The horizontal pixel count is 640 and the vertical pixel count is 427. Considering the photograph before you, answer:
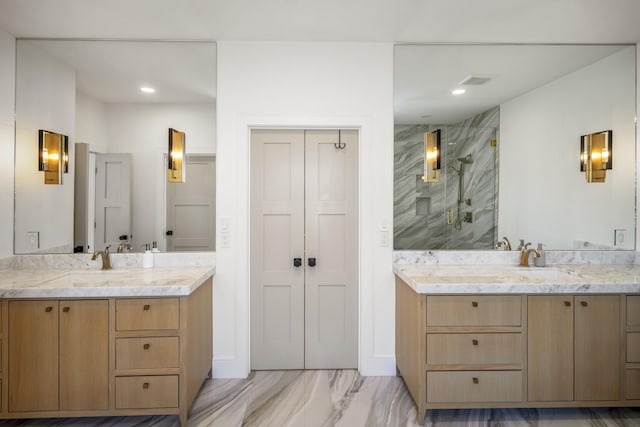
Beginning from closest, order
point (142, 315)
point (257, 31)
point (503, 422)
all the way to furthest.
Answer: point (142, 315) → point (503, 422) → point (257, 31)

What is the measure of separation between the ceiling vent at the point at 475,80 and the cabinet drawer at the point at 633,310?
1.83 metres

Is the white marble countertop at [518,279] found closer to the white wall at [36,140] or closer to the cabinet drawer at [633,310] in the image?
the cabinet drawer at [633,310]

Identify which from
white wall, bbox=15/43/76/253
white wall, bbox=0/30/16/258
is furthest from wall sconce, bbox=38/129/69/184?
white wall, bbox=0/30/16/258

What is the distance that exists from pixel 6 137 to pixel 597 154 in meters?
4.52

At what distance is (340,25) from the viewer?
270 centimetres

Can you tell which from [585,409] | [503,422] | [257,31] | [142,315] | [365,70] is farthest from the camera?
[365,70]

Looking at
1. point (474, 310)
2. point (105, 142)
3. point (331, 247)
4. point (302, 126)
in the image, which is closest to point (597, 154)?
point (474, 310)

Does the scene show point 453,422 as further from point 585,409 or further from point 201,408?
point 201,408

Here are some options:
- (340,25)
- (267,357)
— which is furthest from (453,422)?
(340,25)

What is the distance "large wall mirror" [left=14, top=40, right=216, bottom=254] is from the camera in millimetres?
2844

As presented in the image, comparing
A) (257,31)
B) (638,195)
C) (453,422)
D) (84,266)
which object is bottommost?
(453,422)

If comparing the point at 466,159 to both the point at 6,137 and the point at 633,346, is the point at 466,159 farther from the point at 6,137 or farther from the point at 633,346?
the point at 6,137

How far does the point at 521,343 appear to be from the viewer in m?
2.33

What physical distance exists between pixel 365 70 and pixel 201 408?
9.03ft
